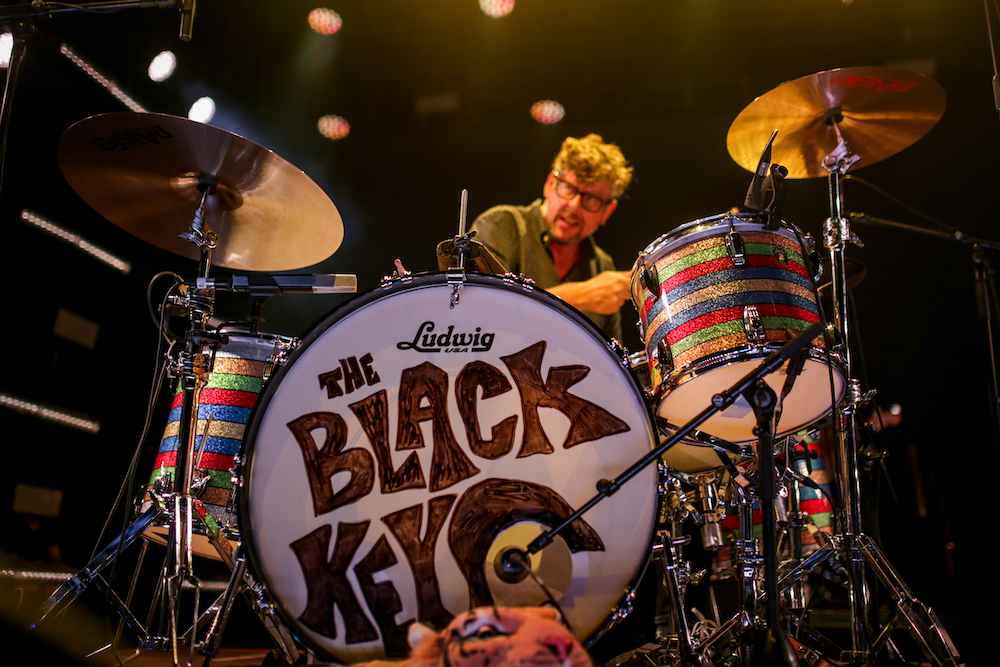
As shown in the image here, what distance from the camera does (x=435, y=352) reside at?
1.77 m

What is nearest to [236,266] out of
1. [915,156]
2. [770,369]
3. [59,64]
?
[59,64]

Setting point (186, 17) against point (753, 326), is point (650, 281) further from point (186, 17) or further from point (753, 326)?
point (186, 17)

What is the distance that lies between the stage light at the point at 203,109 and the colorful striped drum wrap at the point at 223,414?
217 cm

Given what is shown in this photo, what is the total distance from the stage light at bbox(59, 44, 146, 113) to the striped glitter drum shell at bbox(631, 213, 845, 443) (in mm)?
2952

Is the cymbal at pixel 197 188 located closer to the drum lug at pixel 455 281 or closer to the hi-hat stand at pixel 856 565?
the drum lug at pixel 455 281

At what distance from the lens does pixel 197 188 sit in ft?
7.75

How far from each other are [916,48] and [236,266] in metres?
4.45

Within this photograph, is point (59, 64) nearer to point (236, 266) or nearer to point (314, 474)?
point (236, 266)

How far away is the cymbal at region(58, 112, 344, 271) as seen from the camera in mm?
2061

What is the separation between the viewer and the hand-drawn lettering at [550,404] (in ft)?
5.57

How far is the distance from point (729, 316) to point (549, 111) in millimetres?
3061

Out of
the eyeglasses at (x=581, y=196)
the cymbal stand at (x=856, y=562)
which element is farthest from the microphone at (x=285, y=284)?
the eyeglasses at (x=581, y=196)

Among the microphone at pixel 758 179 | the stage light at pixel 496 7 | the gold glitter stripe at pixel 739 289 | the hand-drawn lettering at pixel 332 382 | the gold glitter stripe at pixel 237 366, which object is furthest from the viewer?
the stage light at pixel 496 7

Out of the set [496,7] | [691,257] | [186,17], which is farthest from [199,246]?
[496,7]
